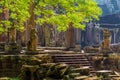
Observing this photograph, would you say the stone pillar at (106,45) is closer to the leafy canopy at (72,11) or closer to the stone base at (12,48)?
the leafy canopy at (72,11)

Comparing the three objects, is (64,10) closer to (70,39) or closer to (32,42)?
(70,39)

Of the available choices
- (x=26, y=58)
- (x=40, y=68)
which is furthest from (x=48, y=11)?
(x=40, y=68)

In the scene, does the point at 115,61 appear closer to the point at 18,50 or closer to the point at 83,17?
the point at 83,17

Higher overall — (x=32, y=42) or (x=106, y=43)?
(x=32, y=42)

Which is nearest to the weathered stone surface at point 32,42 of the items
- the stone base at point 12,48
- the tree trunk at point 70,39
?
the stone base at point 12,48

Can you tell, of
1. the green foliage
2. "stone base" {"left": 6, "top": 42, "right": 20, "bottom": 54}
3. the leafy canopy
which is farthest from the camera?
the leafy canopy

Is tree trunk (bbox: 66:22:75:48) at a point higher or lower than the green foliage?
lower

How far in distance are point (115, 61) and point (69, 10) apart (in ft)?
28.7

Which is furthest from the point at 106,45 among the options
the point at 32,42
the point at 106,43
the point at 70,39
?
the point at 32,42

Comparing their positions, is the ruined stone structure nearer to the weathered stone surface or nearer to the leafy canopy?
the leafy canopy

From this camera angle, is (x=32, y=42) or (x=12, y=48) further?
(x=12, y=48)

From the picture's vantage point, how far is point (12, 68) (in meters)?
23.0

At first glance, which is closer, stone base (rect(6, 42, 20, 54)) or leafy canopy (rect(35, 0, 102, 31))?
stone base (rect(6, 42, 20, 54))

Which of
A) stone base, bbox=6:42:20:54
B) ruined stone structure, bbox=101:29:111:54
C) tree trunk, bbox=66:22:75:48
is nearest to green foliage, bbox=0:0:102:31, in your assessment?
stone base, bbox=6:42:20:54
